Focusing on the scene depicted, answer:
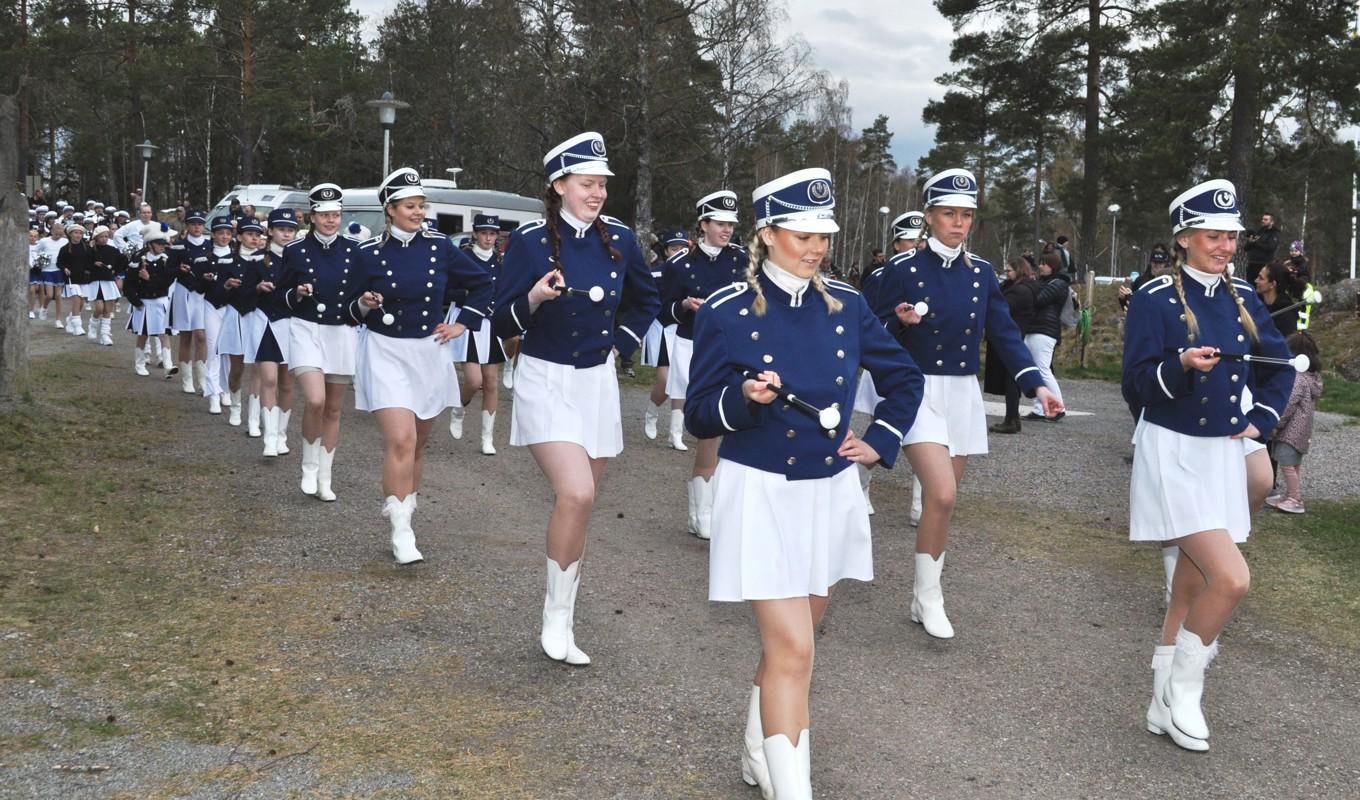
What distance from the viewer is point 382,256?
25.5ft

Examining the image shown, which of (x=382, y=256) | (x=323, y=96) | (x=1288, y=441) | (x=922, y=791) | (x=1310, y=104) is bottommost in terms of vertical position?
(x=922, y=791)

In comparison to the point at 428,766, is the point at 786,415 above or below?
above

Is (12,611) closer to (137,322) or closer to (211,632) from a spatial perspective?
(211,632)

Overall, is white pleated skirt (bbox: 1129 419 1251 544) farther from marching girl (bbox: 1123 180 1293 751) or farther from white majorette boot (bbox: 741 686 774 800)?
white majorette boot (bbox: 741 686 774 800)

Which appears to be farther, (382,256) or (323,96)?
(323,96)

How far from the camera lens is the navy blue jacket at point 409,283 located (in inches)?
305

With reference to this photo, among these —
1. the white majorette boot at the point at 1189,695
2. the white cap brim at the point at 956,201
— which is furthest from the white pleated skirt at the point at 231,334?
the white majorette boot at the point at 1189,695

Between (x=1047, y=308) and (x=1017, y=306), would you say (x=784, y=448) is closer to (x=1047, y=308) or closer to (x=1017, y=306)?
(x=1017, y=306)

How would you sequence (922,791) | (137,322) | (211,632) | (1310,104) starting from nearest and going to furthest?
(922,791) → (211,632) → (137,322) → (1310,104)

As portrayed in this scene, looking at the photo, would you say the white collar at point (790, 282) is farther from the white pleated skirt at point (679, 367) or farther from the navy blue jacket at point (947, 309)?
the white pleated skirt at point (679, 367)

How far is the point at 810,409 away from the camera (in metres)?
3.92

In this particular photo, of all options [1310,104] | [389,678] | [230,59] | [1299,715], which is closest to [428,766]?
[389,678]

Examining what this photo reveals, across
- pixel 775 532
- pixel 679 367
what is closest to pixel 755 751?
pixel 775 532

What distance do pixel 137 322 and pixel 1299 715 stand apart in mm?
15133
